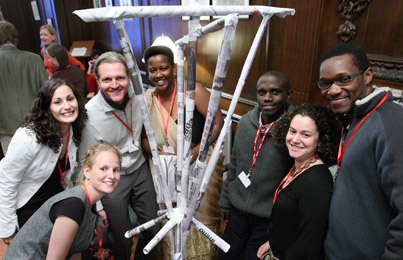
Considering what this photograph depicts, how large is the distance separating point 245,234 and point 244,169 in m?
0.38

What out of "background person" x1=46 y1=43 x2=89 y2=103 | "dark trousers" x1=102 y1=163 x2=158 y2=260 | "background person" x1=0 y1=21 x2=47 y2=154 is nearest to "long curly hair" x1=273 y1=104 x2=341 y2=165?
"dark trousers" x1=102 y1=163 x2=158 y2=260

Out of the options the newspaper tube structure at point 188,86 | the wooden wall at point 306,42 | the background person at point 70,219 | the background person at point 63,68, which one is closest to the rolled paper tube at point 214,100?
the newspaper tube structure at point 188,86

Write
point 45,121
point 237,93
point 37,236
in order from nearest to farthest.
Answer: point 237,93
point 37,236
point 45,121

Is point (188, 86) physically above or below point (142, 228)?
above

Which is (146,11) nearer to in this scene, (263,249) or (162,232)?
(162,232)

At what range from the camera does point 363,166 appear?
900mm

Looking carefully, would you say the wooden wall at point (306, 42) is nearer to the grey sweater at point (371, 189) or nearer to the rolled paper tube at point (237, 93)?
the grey sweater at point (371, 189)

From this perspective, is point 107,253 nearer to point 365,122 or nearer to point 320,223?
point 320,223

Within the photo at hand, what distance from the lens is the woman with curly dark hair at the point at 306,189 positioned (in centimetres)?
105

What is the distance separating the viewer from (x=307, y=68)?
183 centimetres

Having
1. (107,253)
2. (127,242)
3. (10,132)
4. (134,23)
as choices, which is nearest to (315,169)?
(127,242)

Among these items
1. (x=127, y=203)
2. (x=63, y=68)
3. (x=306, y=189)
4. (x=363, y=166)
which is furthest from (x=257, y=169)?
(x=63, y=68)

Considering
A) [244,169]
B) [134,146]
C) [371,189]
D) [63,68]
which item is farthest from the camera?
[63,68]

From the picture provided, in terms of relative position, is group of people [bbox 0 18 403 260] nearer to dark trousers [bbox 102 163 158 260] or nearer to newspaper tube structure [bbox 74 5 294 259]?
dark trousers [bbox 102 163 158 260]
